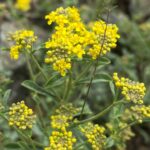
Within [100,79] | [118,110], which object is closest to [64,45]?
[100,79]

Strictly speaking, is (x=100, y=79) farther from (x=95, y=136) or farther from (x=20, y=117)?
(x=20, y=117)

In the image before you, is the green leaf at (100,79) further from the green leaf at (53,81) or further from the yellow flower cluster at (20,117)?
the yellow flower cluster at (20,117)

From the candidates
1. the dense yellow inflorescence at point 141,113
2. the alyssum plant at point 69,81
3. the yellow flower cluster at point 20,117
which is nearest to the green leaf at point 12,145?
the alyssum plant at point 69,81

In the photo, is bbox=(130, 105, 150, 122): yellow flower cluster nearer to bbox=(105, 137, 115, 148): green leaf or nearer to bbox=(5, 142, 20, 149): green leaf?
bbox=(105, 137, 115, 148): green leaf

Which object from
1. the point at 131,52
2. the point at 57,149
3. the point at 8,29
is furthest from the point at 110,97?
the point at 57,149

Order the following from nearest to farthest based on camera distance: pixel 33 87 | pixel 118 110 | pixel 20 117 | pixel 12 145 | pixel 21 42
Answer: pixel 20 117 < pixel 21 42 < pixel 118 110 < pixel 33 87 < pixel 12 145

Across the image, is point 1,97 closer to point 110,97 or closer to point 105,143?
point 105,143

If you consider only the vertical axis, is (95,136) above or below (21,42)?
below

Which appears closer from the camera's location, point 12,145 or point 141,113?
point 141,113
